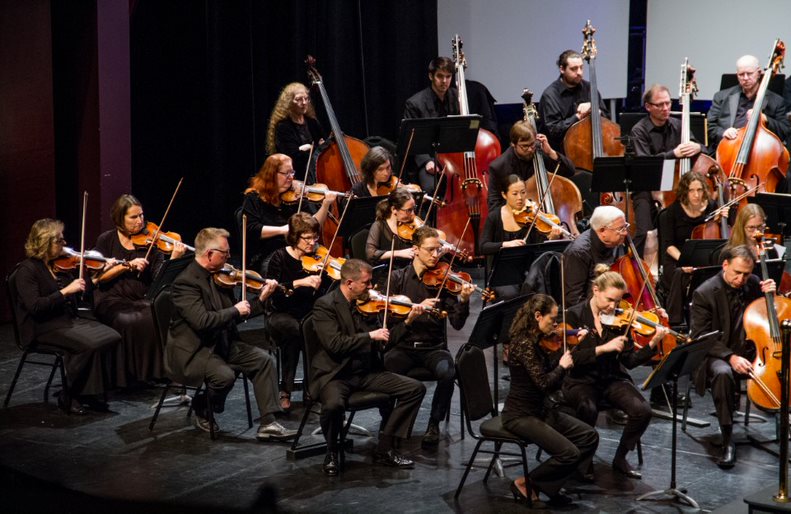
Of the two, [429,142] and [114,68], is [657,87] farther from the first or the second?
[114,68]

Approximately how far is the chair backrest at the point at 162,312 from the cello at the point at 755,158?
161 inches

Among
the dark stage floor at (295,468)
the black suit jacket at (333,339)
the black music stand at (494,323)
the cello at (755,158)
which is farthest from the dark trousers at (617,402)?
the cello at (755,158)

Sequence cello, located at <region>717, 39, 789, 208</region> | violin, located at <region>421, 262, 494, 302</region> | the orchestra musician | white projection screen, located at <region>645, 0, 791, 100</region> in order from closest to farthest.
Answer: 1. violin, located at <region>421, 262, 494, 302</region>
2. cello, located at <region>717, 39, 789, 208</region>
3. the orchestra musician
4. white projection screen, located at <region>645, 0, 791, 100</region>

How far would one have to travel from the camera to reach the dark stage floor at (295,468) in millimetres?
4797

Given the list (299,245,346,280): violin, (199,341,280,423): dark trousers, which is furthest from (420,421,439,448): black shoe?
(299,245,346,280): violin

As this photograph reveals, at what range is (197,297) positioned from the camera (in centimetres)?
563

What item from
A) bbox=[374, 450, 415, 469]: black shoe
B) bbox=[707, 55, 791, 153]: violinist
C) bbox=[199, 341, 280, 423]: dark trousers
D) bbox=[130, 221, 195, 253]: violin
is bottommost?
bbox=[374, 450, 415, 469]: black shoe

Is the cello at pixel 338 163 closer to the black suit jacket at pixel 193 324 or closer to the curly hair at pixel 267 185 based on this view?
the curly hair at pixel 267 185

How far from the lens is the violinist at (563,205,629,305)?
6.02m

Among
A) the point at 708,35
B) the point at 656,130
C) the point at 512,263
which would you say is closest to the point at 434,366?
the point at 512,263

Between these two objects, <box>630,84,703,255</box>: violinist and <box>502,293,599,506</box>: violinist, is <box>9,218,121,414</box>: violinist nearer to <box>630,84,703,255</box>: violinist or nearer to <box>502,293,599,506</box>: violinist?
<box>502,293,599,506</box>: violinist

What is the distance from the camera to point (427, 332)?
5.73 meters

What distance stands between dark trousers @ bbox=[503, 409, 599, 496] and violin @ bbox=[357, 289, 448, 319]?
924mm

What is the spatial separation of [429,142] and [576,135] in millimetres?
1423
